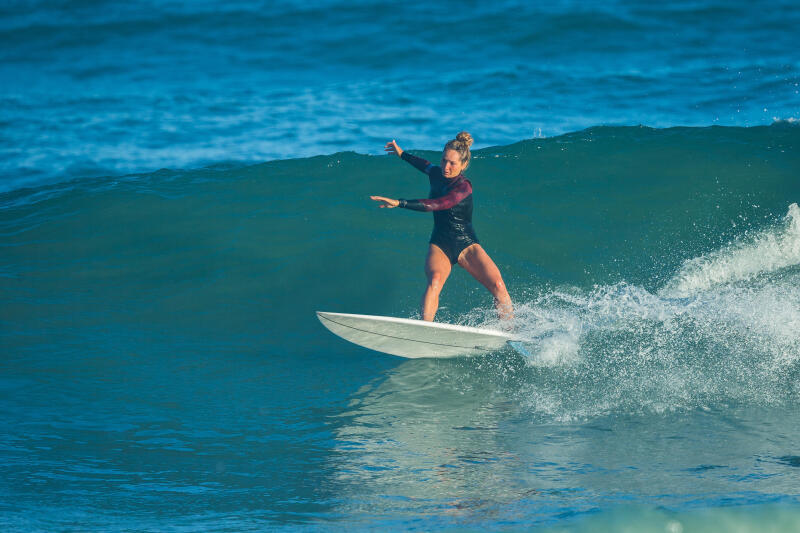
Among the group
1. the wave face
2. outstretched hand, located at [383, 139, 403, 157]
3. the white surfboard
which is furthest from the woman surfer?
the wave face

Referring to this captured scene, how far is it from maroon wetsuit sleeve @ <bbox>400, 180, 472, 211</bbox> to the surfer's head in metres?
0.14

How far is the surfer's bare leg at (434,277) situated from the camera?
259 inches

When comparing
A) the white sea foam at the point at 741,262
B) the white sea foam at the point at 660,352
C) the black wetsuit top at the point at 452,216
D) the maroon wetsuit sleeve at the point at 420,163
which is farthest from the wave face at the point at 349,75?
the white sea foam at the point at 660,352

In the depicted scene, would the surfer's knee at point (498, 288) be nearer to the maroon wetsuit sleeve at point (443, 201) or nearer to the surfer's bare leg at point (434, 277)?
the surfer's bare leg at point (434, 277)

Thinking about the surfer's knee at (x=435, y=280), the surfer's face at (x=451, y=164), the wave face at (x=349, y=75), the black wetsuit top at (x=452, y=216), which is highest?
the wave face at (x=349, y=75)

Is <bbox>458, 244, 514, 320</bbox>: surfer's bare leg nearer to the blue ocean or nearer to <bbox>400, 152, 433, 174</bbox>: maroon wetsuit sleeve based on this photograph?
the blue ocean

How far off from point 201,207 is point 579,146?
5775 mm

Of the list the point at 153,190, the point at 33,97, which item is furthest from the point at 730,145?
the point at 33,97

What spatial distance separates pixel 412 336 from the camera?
6.65 m

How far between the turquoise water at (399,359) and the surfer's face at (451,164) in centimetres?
157

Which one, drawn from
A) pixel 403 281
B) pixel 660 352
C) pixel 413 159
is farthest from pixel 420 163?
pixel 660 352

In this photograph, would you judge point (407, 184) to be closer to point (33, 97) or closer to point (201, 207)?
point (201, 207)

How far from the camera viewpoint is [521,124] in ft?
48.8

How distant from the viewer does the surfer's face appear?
6285 mm
